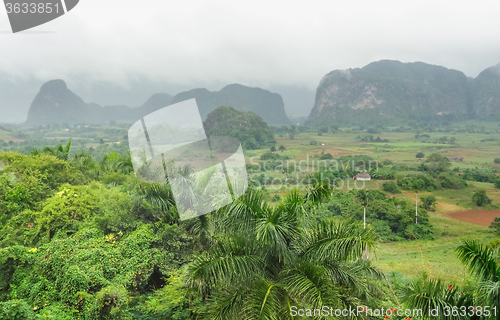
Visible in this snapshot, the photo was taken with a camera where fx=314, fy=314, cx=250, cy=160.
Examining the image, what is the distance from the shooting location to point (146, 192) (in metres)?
6.91

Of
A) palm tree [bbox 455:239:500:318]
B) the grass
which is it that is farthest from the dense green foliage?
palm tree [bbox 455:239:500:318]

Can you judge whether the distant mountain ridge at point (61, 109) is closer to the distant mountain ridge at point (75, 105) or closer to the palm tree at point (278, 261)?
the distant mountain ridge at point (75, 105)

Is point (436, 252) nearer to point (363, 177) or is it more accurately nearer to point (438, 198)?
point (438, 198)

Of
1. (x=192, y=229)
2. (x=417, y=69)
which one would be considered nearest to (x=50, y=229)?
(x=192, y=229)

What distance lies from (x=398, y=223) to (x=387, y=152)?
41.5 m

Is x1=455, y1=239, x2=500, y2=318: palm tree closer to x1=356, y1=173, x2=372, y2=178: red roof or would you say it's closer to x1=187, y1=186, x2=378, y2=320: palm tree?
x1=187, y1=186, x2=378, y2=320: palm tree

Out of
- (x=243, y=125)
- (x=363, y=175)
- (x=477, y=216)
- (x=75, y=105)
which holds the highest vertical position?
(x=75, y=105)

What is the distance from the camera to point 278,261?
401 centimetres

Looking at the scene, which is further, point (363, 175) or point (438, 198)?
point (363, 175)

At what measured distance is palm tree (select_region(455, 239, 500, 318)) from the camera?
3.16 meters
